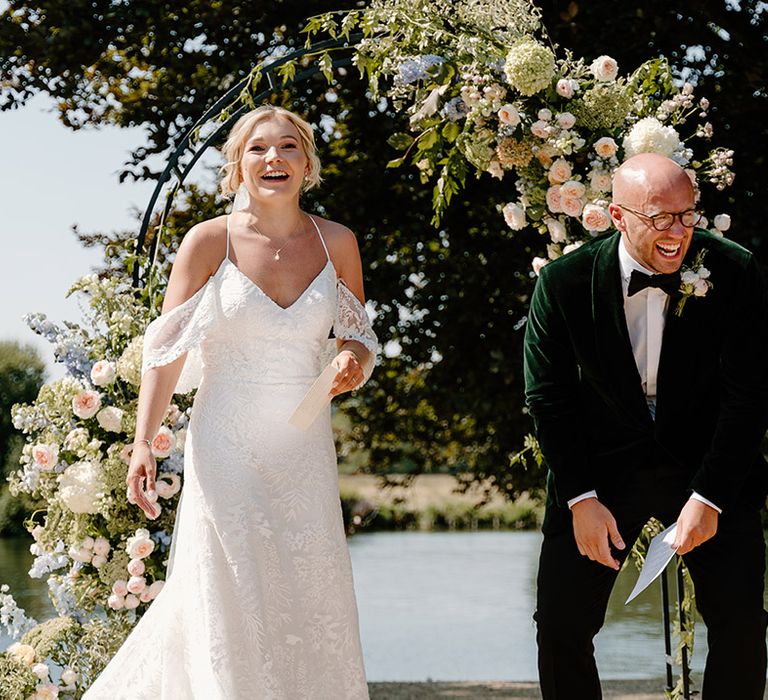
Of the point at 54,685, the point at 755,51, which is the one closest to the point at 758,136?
the point at 755,51

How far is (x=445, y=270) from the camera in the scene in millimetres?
7754

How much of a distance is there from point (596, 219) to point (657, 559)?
4.68 ft

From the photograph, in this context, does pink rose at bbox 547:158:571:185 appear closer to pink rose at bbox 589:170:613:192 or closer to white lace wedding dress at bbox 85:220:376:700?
pink rose at bbox 589:170:613:192

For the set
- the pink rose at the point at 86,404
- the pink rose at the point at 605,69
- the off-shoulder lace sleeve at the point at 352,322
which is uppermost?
the pink rose at the point at 605,69

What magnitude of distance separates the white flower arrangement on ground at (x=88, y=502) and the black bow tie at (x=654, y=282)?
2.00 meters

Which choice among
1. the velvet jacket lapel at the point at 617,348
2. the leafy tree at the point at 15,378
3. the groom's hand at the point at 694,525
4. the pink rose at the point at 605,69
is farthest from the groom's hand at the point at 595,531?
the leafy tree at the point at 15,378

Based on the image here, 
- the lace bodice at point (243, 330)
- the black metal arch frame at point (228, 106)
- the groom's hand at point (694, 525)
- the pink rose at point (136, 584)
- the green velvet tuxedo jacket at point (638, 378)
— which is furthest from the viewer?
the black metal arch frame at point (228, 106)

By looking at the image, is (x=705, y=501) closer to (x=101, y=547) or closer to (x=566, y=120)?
(x=566, y=120)

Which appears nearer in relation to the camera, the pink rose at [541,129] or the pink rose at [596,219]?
the pink rose at [596,219]

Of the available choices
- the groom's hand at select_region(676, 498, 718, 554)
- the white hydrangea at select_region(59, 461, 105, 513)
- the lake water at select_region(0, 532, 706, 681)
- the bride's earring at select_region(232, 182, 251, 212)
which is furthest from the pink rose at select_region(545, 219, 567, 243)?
the lake water at select_region(0, 532, 706, 681)

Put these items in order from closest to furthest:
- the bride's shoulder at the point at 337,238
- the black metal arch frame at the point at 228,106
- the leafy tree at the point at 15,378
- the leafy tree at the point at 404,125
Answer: the bride's shoulder at the point at 337,238 → the black metal arch frame at the point at 228,106 → the leafy tree at the point at 404,125 → the leafy tree at the point at 15,378

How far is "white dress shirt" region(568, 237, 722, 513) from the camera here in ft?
11.3

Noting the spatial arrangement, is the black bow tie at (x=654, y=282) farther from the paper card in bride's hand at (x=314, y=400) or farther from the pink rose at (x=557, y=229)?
the pink rose at (x=557, y=229)

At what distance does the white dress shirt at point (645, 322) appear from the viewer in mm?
3436
